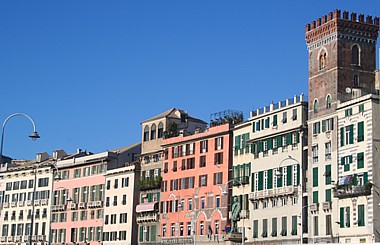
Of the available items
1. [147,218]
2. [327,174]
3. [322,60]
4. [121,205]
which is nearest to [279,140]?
[327,174]

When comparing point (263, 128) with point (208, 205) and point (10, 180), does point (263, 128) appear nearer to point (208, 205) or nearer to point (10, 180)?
point (208, 205)

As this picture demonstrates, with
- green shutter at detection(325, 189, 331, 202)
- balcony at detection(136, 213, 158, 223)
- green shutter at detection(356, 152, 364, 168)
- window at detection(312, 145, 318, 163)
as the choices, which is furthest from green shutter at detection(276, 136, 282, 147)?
balcony at detection(136, 213, 158, 223)

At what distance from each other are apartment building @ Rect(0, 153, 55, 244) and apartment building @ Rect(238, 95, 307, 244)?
5251 centimetres

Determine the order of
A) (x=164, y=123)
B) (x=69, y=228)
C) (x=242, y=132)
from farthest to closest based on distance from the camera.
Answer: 1. (x=69, y=228)
2. (x=164, y=123)
3. (x=242, y=132)

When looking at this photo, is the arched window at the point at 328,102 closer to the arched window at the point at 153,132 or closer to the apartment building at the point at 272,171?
the apartment building at the point at 272,171

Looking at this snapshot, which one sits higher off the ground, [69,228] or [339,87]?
[339,87]

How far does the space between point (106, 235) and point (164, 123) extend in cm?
2229

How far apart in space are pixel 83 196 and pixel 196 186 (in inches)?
1236

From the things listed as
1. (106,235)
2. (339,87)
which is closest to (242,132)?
(339,87)

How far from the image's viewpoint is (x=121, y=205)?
12581 cm

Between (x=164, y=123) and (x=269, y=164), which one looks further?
(x=164, y=123)

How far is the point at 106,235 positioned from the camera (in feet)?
421

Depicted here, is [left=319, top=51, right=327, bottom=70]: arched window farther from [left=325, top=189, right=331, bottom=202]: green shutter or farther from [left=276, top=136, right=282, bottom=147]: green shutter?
[left=325, top=189, right=331, bottom=202]: green shutter

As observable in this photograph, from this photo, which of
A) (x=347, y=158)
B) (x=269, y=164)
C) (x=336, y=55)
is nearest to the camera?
(x=347, y=158)
